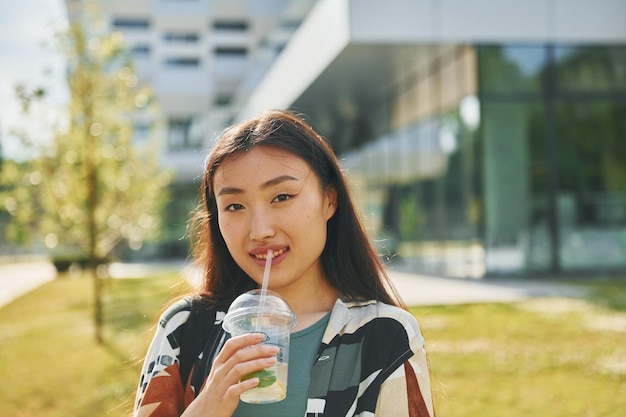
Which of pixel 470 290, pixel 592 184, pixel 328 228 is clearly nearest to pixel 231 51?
pixel 592 184

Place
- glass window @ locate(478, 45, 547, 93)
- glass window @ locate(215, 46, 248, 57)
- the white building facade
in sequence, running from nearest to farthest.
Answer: the white building facade, glass window @ locate(478, 45, 547, 93), glass window @ locate(215, 46, 248, 57)

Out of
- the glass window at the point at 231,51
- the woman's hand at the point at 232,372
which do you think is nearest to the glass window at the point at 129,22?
the glass window at the point at 231,51

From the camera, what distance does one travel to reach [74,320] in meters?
11.3

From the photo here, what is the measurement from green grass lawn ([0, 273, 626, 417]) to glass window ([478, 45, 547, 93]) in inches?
199

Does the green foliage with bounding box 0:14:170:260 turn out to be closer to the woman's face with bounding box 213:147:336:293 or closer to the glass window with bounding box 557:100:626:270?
the woman's face with bounding box 213:147:336:293

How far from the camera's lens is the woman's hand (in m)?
1.40

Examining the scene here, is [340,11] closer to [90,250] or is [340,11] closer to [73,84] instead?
[73,84]

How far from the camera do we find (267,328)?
150 centimetres

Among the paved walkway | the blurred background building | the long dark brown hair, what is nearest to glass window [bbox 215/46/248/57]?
the blurred background building

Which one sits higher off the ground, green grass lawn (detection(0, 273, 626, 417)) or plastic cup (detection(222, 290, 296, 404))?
plastic cup (detection(222, 290, 296, 404))

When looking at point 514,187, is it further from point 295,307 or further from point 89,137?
point 295,307

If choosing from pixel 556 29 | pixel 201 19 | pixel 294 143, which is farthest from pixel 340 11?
pixel 201 19

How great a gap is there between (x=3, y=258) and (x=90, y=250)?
137ft

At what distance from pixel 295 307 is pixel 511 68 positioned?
46.1ft
